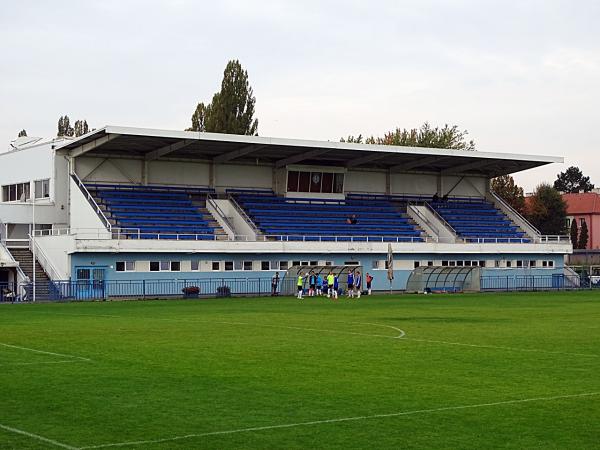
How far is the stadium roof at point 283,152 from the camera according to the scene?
6731 centimetres

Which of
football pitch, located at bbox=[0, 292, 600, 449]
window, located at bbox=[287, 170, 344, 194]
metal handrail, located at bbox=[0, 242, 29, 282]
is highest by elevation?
window, located at bbox=[287, 170, 344, 194]

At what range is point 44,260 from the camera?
6469 cm

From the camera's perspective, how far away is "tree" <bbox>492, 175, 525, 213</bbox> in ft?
401

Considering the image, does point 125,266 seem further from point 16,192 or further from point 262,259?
point 16,192

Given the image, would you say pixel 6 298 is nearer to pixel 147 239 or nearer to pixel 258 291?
pixel 147 239

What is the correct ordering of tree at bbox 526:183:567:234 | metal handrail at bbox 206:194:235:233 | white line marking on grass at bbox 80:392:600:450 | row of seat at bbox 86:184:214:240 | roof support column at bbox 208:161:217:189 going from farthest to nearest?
tree at bbox 526:183:567:234, roof support column at bbox 208:161:217:189, metal handrail at bbox 206:194:235:233, row of seat at bbox 86:184:214:240, white line marking on grass at bbox 80:392:600:450

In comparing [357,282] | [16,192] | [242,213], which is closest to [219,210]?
[242,213]

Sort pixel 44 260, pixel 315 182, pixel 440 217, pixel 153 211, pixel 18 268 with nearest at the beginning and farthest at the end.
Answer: pixel 18 268 → pixel 44 260 → pixel 153 211 → pixel 315 182 → pixel 440 217

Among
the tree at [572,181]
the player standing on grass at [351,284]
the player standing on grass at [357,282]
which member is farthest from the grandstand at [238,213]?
the tree at [572,181]

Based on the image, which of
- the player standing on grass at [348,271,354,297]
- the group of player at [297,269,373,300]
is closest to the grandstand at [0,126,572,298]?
the group of player at [297,269,373,300]

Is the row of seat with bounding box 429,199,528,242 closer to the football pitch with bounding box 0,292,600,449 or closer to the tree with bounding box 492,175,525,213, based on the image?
the tree with bounding box 492,175,525,213

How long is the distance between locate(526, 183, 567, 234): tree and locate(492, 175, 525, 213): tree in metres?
7.57

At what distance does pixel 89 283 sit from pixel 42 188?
14.2 metres

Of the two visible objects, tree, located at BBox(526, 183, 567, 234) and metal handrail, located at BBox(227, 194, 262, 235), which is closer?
metal handrail, located at BBox(227, 194, 262, 235)
